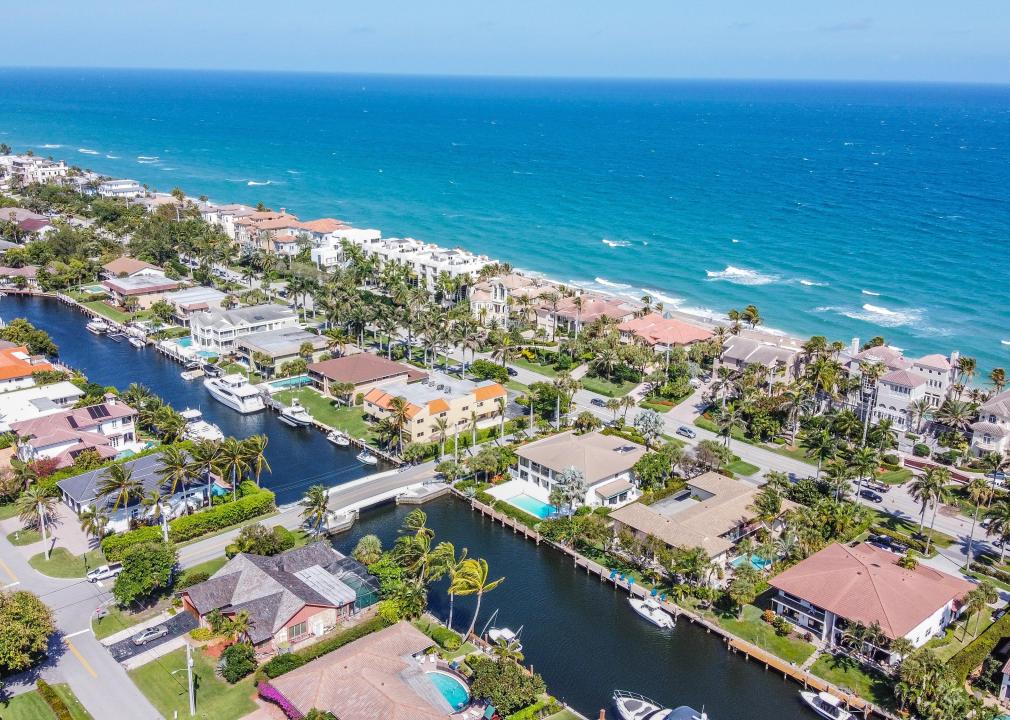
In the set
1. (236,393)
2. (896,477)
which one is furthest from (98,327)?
(896,477)

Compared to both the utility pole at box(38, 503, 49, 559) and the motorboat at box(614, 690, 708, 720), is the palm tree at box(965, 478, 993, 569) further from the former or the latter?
the utility pole at box(38, 503, 49, 559)

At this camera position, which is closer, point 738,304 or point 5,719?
point 5,719

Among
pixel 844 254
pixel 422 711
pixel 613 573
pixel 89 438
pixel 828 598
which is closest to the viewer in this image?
pixel 422 711

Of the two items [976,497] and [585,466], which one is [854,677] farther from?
[585,466]

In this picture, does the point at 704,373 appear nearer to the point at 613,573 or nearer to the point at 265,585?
the point at 613,573

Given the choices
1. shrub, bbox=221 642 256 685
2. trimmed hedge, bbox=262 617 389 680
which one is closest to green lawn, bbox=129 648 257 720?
shrub, bbox=221 642 256 685

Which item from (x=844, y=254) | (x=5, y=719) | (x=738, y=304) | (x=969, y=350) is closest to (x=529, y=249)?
(x=738, y=304)

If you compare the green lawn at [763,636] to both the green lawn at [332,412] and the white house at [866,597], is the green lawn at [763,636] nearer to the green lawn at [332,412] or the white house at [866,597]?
the white house at [866,597]
